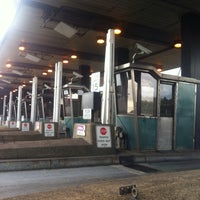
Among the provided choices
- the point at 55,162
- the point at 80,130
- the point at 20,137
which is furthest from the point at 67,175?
the point at 20,137

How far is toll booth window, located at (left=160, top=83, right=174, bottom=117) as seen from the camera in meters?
9.37

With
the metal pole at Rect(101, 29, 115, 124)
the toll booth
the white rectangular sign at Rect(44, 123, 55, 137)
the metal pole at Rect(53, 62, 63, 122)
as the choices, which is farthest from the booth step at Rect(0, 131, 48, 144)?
the metal pole at Rect(101, 29, 115, 124)

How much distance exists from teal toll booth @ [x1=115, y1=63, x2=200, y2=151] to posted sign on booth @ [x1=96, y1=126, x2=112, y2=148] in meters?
1.03

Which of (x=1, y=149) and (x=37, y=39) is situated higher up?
(x=37, y=39)

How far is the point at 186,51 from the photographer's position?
10117 mm

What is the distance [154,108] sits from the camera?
919 cm

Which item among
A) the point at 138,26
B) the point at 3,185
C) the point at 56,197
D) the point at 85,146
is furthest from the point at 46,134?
the point at 56,197

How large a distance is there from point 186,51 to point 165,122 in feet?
8.14

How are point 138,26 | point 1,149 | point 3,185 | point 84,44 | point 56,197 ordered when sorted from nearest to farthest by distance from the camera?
point 56,197
point 3,185
point 1,149
point 138,26
point 84,44

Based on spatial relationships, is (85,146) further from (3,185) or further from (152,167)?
(3,185)

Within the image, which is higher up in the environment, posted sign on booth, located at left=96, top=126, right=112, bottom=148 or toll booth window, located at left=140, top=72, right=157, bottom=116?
toll booth window, located at left=140, top=72, right=157, bottom=116

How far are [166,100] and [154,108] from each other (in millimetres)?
570

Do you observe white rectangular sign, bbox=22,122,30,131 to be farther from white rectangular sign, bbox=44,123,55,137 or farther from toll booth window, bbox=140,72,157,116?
toll booth window, bbox=140,72,157,116

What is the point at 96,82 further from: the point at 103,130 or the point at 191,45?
the point at 191,45
